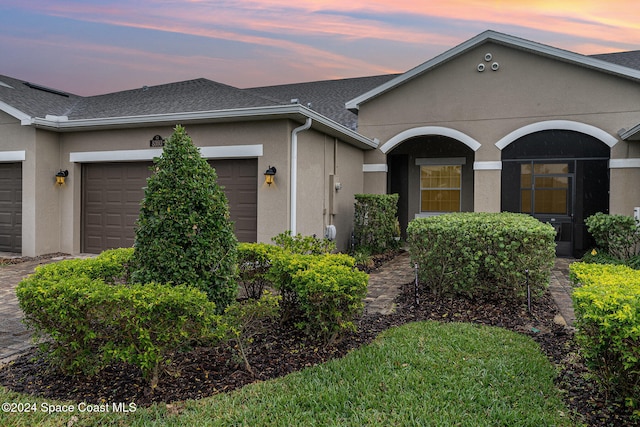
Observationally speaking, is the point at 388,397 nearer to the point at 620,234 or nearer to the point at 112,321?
the point at 112,321

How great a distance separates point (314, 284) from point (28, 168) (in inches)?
367

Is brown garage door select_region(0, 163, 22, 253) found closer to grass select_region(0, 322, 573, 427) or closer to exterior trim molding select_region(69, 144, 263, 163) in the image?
exterior trim molding select_region(69, 144, 263, 163)

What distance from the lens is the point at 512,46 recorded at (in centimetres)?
1122

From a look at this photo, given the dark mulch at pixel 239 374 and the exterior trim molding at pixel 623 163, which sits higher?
the exterior trim molding at pixel 623 163

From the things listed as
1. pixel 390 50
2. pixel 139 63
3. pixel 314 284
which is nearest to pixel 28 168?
pixel 139 63

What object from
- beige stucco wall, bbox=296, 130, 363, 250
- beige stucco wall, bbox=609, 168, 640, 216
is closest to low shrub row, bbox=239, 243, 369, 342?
beige stucco wall, bbox=296, 130, 363, 250

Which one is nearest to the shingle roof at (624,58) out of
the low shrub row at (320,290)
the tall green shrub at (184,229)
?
the low shrub row at (320,290)

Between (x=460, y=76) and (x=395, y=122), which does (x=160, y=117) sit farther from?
(x=460, y=76)

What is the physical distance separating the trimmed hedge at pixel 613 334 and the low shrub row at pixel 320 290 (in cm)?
188

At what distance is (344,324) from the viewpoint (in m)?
4.13

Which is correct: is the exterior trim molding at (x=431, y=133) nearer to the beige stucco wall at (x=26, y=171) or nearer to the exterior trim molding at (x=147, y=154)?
the exterior trim molding at (x=147, y=154)

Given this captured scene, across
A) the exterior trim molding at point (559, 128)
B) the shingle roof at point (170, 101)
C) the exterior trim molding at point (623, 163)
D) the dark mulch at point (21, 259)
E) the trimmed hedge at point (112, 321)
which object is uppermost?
the shingle roof at point (170, 101)

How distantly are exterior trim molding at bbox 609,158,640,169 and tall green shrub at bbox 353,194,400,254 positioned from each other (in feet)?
18.1

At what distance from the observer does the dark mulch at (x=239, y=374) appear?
3.22 metres
